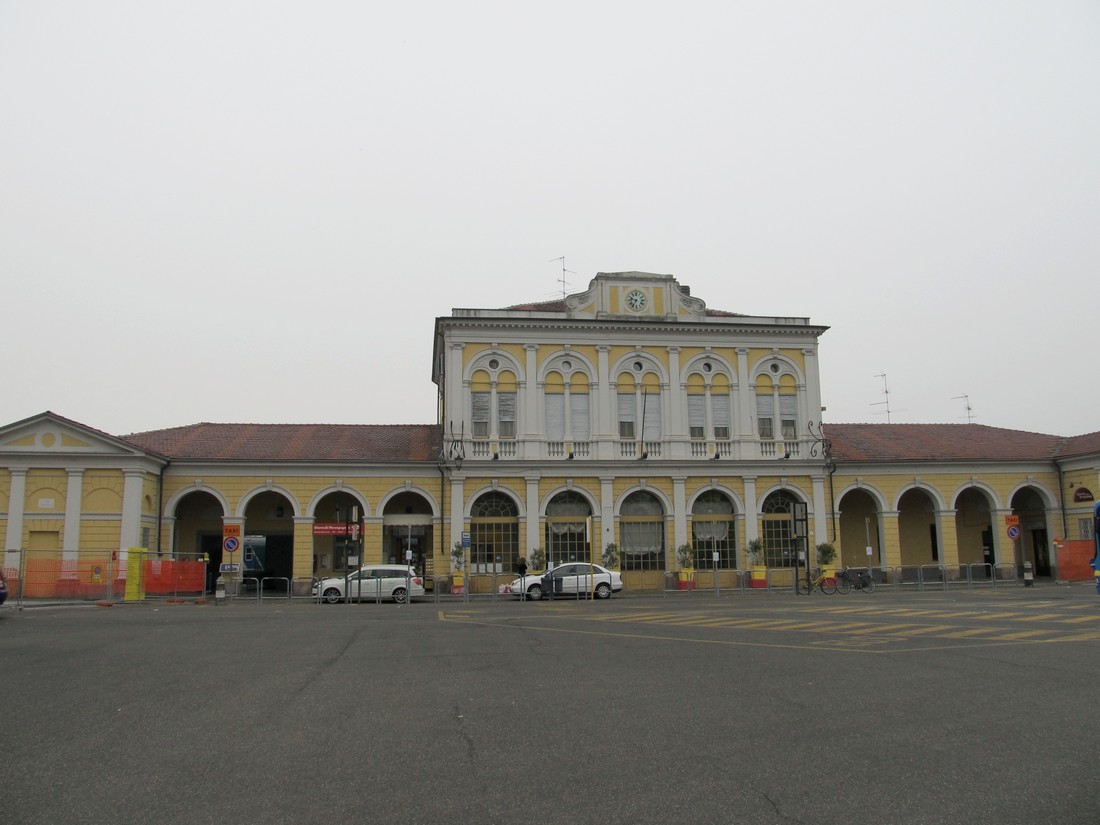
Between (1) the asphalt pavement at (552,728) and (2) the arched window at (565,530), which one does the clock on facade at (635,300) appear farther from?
(1) the asphalt pavement at (552,728)

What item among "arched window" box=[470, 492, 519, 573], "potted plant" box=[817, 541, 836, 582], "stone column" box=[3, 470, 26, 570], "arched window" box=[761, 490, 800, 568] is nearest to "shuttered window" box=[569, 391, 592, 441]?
"arched window" box=[470, 492, 519, 573]

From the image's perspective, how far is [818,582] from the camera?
3672 cm

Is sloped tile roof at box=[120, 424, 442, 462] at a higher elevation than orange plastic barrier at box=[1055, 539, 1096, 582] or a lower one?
higher

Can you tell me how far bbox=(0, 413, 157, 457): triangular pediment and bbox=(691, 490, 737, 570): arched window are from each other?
2316 cm

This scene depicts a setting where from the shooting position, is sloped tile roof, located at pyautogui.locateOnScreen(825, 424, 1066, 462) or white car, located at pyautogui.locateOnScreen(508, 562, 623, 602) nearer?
white car, located at pyautogui.locateOnScreen(508, 562, 623, 602)

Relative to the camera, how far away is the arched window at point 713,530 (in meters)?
39.2

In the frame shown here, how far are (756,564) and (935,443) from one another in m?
11.6

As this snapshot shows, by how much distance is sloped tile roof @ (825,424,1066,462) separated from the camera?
1626 inches

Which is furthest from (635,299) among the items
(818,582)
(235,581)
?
(235,581)

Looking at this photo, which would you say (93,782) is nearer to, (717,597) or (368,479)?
(717,597)

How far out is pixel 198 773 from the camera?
724 cm

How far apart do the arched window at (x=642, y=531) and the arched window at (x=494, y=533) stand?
4.68 meters

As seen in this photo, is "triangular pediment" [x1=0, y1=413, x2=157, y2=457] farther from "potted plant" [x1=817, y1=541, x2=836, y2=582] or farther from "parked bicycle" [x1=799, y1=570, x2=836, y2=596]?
"potted plant" [x1=817, y1=541, x2=836, y2=582]

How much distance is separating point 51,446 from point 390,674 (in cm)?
2696
